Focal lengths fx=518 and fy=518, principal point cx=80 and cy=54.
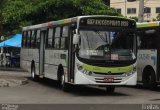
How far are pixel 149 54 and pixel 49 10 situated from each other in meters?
20.7

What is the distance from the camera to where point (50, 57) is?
23.5 metres

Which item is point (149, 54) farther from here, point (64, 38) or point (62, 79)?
point (62, 79)

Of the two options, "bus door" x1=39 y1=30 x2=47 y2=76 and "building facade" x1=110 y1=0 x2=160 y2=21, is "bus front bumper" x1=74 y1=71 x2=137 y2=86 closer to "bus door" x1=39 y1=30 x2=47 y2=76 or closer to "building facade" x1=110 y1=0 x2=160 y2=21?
"bus door" x1=39 y1=30 x2=47 y2=76

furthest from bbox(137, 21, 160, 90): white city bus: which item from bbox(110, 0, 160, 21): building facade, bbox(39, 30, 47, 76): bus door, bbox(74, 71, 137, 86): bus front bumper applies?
bbox(110, 0, 160, 21): building facade

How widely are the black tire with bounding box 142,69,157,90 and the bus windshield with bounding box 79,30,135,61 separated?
289 cm

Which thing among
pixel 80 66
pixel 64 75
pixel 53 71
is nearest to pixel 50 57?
pixel 53 71

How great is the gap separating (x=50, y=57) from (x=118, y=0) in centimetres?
9633

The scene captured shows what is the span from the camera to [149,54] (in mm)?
22719

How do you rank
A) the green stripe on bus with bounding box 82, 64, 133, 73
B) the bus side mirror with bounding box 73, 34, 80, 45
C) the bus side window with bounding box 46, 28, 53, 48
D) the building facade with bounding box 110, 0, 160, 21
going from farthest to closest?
the building facade with bounding box 110, 0, 160, 21 < the bus side window with bounding box 46, 28, 53, 48 < the green stripe on bus with bounding box 82, 64, 133, 73 < the bus side mirror with bounding box 73, 34, 80, 45

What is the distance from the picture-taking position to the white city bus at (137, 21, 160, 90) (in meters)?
22.1

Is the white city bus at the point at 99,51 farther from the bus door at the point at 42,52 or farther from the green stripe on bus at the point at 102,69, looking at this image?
the bus door at the point at 42,52

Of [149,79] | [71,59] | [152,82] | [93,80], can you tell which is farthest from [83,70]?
[149,79]

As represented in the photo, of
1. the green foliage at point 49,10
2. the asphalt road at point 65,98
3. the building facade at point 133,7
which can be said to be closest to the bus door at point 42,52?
the asphalt road at point 65,98

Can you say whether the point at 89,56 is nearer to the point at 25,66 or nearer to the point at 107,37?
the point at 107,37
